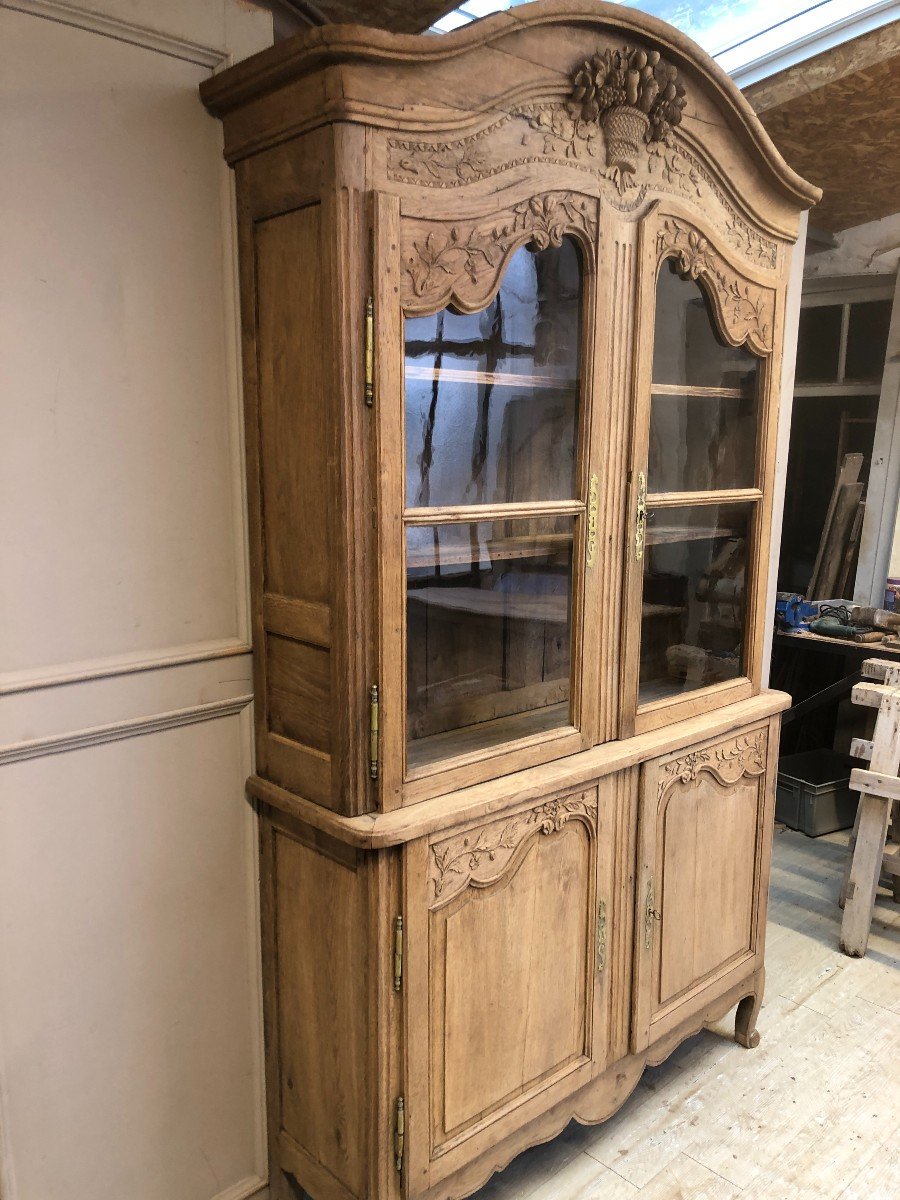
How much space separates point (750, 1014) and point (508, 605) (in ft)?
4.34

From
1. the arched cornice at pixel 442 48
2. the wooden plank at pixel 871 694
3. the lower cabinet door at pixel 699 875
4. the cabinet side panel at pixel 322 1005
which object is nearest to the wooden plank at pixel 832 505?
the wooden plank at pixel 871 694

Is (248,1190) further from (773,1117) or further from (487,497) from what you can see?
(487,497)

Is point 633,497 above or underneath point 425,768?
above

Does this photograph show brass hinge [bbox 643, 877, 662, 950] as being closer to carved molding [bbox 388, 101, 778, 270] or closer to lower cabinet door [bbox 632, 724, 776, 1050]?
lower cabinet door [bbox 632, 724, 776, 1050]

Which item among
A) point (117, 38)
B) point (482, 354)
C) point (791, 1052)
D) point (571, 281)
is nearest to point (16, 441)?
point (117, 38)

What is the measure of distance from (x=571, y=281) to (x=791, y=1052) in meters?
1.93

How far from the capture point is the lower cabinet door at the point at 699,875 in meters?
1.90

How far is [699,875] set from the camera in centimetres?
204

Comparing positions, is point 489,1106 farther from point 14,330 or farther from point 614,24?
point 614,24

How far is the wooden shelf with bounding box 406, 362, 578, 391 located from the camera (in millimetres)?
1485

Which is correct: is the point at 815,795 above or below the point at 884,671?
below

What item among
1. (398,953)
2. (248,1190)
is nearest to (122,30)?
(398,953)

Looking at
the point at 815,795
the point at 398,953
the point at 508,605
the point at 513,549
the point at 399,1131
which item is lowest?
the point at 815,795

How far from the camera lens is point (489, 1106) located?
1.65m
